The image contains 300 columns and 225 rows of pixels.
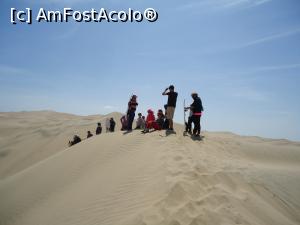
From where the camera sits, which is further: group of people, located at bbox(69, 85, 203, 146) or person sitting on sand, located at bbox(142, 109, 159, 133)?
person sitting on sand, located at bbox(142, 109, 159, 133)

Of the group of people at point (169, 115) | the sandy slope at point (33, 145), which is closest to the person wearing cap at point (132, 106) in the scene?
the group of people at point (169, 115)

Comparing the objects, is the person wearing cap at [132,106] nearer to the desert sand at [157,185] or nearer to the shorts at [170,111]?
the desert sand at [157,185]

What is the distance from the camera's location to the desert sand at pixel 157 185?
19.4ft

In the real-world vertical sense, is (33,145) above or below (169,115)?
below

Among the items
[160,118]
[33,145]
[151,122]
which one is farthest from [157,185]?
[33,145]

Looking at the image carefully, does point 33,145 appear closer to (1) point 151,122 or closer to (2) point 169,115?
(1) point 151,122

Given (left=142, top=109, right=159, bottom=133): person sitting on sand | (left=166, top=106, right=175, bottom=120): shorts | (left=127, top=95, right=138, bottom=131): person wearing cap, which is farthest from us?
(left=127, top=95, right=138, bottom=131): person wearing cap

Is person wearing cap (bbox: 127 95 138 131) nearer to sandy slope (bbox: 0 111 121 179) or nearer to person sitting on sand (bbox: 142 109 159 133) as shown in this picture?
person sitting on sand (bbox: 142 109 159 133)

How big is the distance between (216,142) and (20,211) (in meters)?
7.15

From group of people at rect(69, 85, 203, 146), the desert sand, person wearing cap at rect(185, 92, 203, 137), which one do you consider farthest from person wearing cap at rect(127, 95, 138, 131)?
person wearing cap at rect(185, 92, 203, 137)

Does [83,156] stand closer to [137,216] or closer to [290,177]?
[137,216]

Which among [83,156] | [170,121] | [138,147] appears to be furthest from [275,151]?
[83,156]

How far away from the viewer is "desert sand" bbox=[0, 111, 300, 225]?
5.90 m

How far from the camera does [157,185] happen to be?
22.1 ft
